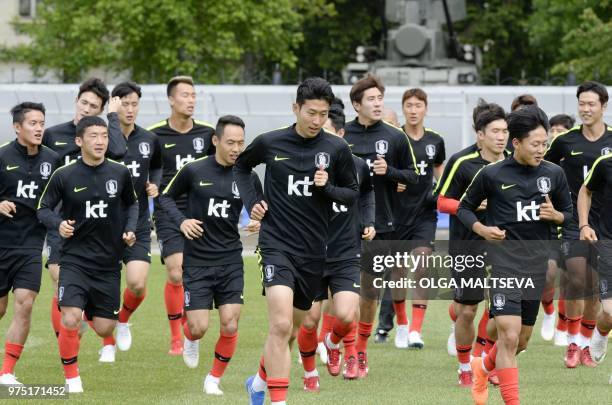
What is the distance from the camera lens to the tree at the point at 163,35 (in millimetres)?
41194

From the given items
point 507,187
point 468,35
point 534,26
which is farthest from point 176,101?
point 468,35

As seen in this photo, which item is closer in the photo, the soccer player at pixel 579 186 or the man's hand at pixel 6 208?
the man's hand at pixel 6 208

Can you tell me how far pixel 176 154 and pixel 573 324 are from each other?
4.15 m

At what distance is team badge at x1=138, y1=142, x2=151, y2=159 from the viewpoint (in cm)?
1426

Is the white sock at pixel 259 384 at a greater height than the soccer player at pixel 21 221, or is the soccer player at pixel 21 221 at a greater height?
the soccer player at pixel 21 221

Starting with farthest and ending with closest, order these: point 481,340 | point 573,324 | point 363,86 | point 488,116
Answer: point 573,324, point 363,86, point 481,340, point 488,116

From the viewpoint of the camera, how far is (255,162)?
11.0 metres

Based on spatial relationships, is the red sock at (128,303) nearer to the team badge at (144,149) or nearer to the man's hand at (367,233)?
the team badge at (144,149)

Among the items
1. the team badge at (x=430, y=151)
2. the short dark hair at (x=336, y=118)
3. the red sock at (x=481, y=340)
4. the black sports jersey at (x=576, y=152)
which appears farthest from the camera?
the team badge at (x=430, y=151)

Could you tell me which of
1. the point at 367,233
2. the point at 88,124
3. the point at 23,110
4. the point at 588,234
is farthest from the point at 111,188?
the point at 588,234

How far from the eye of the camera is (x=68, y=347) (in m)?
11.7

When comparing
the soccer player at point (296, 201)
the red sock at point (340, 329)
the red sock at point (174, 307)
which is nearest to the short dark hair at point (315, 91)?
the soccer player at point (296, 201)

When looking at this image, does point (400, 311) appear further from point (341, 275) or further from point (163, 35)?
point (163, 35)

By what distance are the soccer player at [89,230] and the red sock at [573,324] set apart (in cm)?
436
